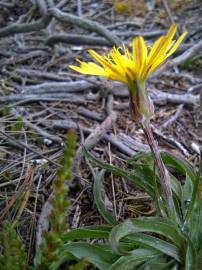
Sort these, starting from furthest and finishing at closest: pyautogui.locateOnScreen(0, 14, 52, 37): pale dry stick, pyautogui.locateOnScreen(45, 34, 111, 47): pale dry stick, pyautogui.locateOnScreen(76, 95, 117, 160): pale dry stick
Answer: pyautogui.locateOnScreen(0, 14, 52, 37): pale dry stick < pyautogui.locateOnScreen(45, 34, 111, 47): pale dry stick < pyautogui.locateOnScreen(76, 95, 117, 160): pale dry stick

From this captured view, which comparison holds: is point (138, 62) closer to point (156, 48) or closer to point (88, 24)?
point (156, 48)

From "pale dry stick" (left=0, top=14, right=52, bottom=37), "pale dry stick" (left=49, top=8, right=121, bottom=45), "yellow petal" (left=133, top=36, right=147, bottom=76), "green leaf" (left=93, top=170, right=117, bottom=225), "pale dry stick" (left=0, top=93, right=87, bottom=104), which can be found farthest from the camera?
"pale dry stick" (left=0, top=14, right=52, bottom=37)

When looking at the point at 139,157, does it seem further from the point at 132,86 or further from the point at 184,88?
the point at 184,88

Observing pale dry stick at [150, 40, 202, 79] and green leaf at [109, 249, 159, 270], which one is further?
pale dry stick at [150, 40, 202, 79]

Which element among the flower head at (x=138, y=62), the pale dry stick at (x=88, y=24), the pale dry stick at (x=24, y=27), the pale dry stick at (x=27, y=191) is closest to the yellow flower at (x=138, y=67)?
the flower head at (x=138, y=62)

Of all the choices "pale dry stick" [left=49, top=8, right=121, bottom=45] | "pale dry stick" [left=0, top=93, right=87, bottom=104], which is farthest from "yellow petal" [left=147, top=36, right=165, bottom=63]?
"pale dry stick" [left=49, top=8, right=121, bottom=45]

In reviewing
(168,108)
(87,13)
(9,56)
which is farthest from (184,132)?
(87,13)

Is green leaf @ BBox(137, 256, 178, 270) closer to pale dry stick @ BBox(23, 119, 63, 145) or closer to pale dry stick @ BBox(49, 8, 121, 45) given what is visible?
pale dry stick @ BBox(23, 119, 63, 145)
